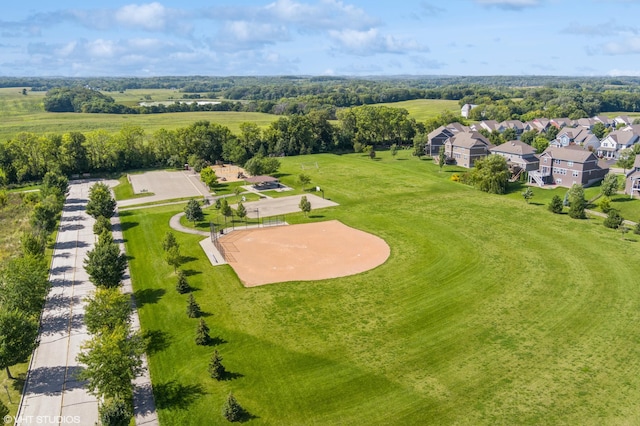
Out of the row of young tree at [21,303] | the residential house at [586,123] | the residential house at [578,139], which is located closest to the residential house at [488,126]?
the residential house at [578,139]

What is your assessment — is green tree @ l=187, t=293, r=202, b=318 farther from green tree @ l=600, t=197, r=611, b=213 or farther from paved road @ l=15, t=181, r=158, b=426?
green tree @ l=600, t=197, r=611, b=213

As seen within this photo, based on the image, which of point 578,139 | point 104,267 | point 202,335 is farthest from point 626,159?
point 104,267

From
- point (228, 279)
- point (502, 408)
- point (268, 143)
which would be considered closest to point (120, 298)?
point (228, 279)

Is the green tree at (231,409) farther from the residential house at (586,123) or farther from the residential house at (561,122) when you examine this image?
the residential house at (586,123)

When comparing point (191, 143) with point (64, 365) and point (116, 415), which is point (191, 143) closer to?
point (64, 365)

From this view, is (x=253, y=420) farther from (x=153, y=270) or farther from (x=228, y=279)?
(x=153, y=270)

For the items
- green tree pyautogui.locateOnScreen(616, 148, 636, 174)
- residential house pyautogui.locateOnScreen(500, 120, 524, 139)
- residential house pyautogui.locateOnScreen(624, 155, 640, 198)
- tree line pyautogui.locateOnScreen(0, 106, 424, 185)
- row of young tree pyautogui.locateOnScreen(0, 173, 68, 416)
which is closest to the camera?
row of young tree pyautogui.locateOnScreen(0, 173, 68, 416)

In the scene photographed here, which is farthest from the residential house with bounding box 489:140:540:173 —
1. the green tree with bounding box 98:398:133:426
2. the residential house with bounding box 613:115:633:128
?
the green tree with bounding box 98:398:133:426
